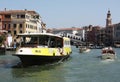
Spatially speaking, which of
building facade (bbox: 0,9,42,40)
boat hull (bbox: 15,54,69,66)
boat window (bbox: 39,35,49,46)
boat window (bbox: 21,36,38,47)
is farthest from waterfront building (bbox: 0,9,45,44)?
boat hull (bbox: 15,54,69,66)

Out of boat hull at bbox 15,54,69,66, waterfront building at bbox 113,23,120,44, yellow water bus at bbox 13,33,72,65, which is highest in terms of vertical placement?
waterfront building at bbox 113,23,120,44

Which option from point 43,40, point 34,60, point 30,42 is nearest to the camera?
point 34,60

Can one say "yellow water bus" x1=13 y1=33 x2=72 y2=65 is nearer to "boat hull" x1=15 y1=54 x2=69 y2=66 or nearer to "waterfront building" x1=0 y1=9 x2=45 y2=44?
"boat hull" x1=15 y1=54 x2=69 y2=66

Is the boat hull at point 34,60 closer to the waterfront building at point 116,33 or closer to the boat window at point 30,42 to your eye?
the boat window at point 30,42

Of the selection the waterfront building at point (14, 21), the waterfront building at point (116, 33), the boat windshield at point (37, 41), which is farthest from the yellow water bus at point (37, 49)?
the waterfront building at point (116, 33)

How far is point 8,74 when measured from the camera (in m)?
20.9

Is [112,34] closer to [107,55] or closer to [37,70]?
[107,55]

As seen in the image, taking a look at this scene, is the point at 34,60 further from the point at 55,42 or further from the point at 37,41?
the point at 55,42

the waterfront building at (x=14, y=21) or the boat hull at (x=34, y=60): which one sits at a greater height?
the waterfront building at (x=14, y=21)

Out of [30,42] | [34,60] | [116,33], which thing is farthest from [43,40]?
[116,33]

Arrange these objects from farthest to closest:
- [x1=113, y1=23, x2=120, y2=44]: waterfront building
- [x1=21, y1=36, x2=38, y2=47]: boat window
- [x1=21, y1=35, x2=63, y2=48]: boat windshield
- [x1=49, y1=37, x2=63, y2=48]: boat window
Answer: [x1=113, y1=23, x2=120, y2=44]: waterfront building → [x1=49, y1=37, x2=63, y2=48]: boat window → [x1=21, y1=35, x2=63, y2=48]: boat windshield → [x1=21, y1=36, x2=38, y2=47]: boat window

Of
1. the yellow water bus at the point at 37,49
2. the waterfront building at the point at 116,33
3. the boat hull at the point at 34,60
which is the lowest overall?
the boat hull at the point at 34,60

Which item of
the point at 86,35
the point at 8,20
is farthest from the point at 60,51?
the point at 86,35

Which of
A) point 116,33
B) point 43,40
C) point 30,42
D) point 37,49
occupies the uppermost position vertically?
point 116,33
